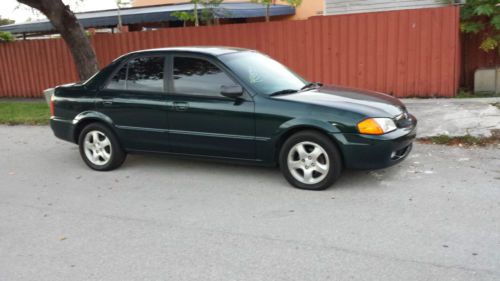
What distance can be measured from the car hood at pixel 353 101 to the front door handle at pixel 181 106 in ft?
3.77

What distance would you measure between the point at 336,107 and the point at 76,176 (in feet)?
11.8

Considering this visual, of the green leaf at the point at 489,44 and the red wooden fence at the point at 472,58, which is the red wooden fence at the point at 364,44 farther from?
the red wooden fence at the point at 472,58

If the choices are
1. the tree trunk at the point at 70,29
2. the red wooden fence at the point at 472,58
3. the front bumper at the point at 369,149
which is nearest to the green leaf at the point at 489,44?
the red wooden fence at the point at 472,58

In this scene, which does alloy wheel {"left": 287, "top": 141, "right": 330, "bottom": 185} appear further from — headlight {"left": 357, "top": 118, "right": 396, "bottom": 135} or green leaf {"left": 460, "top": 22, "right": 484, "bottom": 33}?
green leaf {"left": 460, "top": 22, "right": 484, "bottom": 33}

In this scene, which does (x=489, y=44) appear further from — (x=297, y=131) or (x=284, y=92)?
(x=297, y=131)

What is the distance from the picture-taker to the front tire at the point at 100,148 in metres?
6.56

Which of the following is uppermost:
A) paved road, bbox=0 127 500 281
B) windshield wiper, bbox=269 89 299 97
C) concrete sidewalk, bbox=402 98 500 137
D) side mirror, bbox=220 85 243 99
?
side mirror, bbox=220 85 243 99

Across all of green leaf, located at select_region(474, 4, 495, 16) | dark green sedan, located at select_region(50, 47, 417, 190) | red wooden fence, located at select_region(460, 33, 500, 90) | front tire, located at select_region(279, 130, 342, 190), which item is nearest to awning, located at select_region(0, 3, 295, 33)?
red wooden fence, located at select_region(460, 33, 500, 90)

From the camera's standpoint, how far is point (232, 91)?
5570 millimetres

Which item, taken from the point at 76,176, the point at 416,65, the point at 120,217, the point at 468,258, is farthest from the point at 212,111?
the point at 416,65

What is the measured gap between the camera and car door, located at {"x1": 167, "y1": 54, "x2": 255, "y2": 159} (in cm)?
567

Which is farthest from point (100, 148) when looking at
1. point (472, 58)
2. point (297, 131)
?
point (472, 58)

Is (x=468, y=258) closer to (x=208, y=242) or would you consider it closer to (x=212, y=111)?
(x=208, y=242)

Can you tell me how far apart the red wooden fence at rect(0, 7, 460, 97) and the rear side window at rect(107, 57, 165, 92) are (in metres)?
5.80
